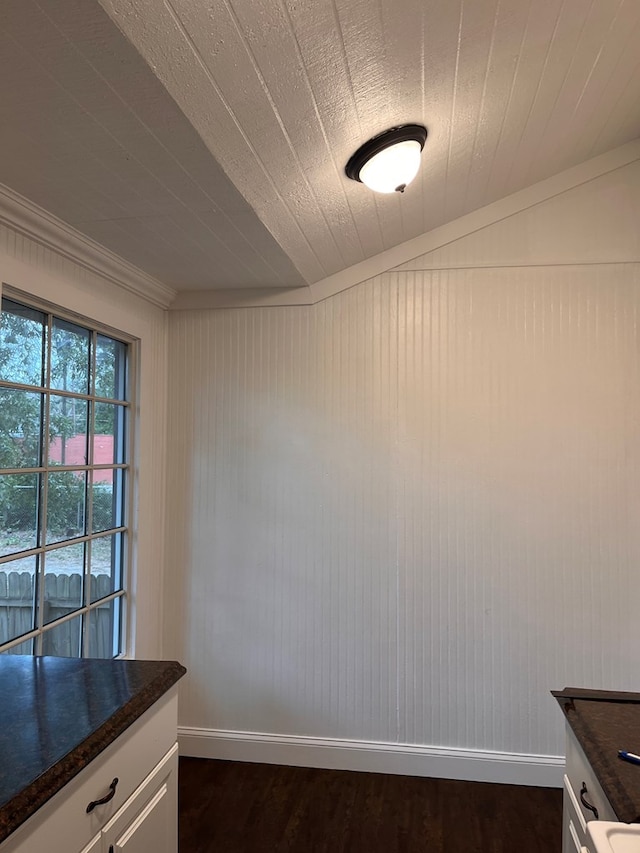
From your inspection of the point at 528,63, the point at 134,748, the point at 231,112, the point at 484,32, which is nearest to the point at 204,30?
the point at 231,112

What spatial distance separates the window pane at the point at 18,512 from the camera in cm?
182

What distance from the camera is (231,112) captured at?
140 centimetres

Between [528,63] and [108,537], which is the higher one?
[528,63]

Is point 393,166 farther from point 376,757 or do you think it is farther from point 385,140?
point 376,757

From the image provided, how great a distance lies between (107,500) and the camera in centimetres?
248

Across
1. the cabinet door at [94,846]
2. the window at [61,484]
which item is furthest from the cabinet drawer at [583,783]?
the window at [61,484]

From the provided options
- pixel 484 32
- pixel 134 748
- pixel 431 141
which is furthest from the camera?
pixel 431 141

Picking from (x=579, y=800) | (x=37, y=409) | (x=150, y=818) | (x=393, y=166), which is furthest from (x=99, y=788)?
(x=393, y=166)

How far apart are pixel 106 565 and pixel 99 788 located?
4.43 ft

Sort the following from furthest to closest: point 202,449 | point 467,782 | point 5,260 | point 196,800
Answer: point 202,449, point 467,782, point 196,800, point 5,260

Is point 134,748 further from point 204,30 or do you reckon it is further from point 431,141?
point 431,141

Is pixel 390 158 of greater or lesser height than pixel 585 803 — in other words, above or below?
above

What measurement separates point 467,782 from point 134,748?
181cm

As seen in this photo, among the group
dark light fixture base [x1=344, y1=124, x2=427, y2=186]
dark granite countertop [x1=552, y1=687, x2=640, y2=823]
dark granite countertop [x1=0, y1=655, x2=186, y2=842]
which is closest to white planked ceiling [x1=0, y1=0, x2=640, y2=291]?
dark light fixture base [x1=344, y1=124, x2=427, y2=186]
